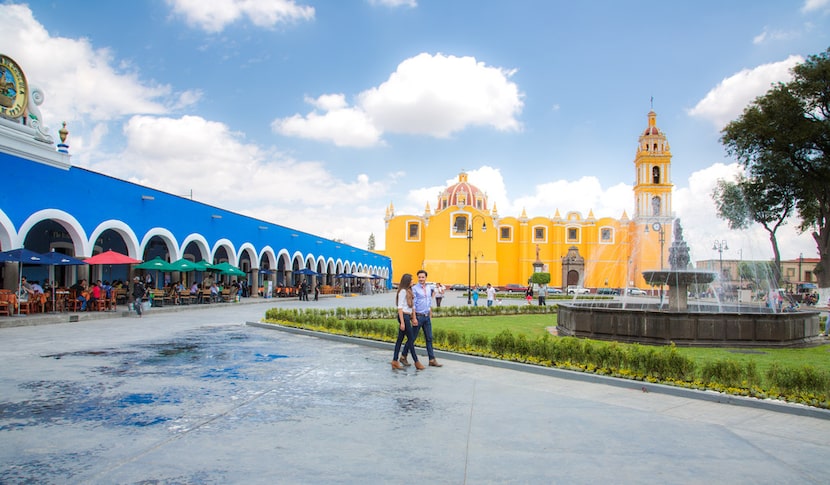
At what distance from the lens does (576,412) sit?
546 cm

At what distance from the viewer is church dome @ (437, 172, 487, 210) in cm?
6644

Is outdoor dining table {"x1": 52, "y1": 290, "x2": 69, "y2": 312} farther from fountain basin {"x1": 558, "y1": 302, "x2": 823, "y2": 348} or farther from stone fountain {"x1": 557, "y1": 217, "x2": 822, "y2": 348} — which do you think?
fountain basin {"x1": 558, "y1": 302, "x2": 823, "y2": 348}

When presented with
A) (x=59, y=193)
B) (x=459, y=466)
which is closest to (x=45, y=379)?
(x=459, y=466)

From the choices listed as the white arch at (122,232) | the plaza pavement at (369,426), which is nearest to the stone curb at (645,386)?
the plaza pavement at (369,426)

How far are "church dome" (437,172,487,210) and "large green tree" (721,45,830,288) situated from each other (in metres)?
38.8

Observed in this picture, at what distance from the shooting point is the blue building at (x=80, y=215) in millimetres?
15141

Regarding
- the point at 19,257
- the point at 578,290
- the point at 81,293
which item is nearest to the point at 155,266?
the point at 81,293

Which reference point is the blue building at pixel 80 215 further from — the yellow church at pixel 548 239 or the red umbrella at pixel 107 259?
the yellow church at pixel 548 239

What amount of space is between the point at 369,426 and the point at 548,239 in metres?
62.2

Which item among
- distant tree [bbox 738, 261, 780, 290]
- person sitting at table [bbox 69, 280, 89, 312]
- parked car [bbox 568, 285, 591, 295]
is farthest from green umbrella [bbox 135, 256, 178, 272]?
distant tree [bbox 738, 261, 780, 290]

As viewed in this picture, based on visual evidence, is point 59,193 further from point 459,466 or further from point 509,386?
point 459,466

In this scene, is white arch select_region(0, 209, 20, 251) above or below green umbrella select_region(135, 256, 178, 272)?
above

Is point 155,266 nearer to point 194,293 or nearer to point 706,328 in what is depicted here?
point 194,293

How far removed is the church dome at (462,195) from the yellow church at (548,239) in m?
0.14
